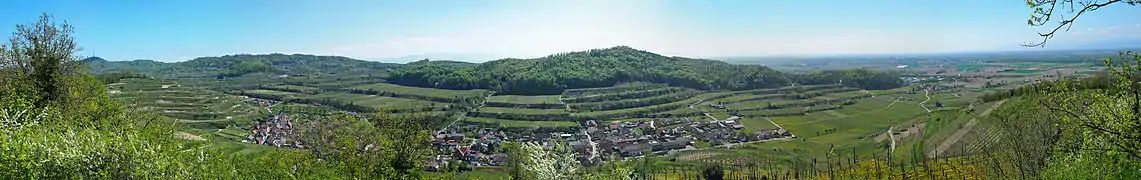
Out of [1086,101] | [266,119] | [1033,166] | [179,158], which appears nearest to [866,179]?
[1033,166]

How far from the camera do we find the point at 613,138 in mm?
70000

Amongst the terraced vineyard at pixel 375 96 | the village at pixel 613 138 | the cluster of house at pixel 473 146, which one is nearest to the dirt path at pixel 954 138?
the village at pixel 613 138

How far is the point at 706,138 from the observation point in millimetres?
71688

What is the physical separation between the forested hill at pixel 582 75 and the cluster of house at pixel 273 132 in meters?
38.6

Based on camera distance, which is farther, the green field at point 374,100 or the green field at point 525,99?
the green field at point 525,99

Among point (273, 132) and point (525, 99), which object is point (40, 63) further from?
point (525, 99)

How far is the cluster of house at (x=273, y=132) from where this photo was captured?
59.0 m

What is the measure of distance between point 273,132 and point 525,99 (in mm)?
38550

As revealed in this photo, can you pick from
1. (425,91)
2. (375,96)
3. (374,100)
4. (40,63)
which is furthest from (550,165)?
(375,96)

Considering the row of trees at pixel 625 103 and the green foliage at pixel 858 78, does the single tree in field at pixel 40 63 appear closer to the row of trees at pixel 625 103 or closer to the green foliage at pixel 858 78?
the row of trees at pixel 625 103

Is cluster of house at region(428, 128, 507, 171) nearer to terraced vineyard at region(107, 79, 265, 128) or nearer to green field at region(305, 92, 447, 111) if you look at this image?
green field at region(305, 92, 447, 111)

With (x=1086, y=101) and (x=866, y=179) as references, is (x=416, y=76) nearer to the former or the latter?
(x=866, y=179)

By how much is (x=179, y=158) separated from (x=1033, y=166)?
26222 mm

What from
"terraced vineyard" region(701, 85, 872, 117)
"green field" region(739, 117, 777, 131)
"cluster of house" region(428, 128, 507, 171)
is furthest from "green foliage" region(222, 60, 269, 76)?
"green field" region(739, 117, 777, 131)
